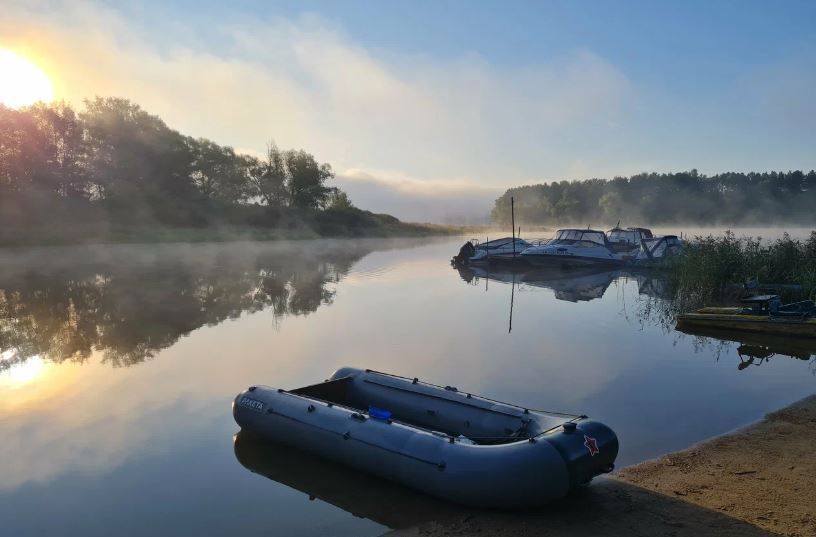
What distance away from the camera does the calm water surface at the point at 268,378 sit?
6.15 m

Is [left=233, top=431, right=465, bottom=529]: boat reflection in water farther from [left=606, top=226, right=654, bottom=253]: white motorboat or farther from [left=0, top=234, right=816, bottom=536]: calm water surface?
[left=606, top=226, right=654, bottom=253]: white motorboat

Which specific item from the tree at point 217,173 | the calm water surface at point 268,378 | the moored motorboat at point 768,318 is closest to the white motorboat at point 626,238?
the calm water surface at point 268,378

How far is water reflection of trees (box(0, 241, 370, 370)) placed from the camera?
44.9ft

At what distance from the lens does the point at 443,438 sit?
588cm

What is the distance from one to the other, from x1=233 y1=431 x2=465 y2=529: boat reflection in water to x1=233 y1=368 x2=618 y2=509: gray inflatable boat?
0.21 metres

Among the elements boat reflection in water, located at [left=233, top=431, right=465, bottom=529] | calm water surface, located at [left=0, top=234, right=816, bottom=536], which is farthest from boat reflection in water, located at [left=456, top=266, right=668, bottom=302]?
boat reflection in water, located at [left=233, top=431, right=465, bottom=529]

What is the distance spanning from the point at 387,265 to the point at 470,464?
2993 cm

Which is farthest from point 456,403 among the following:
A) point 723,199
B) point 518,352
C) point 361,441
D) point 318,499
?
point 723,199

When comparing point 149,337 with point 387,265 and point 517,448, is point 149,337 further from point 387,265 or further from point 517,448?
point 387,265

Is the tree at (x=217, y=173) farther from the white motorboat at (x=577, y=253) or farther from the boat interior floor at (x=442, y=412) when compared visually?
the boat interior floor at (x=442, y=412)

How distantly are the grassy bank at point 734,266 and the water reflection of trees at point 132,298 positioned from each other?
504 inches

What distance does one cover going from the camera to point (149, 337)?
1423 centimetres

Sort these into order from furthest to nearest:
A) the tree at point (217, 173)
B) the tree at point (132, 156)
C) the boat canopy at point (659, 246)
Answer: the tree at point (217, 173)
the tree at point (132, 156)
the boat canopy at point (659, 246)

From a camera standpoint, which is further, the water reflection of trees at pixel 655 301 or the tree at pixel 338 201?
the tree at pixel 338 201
